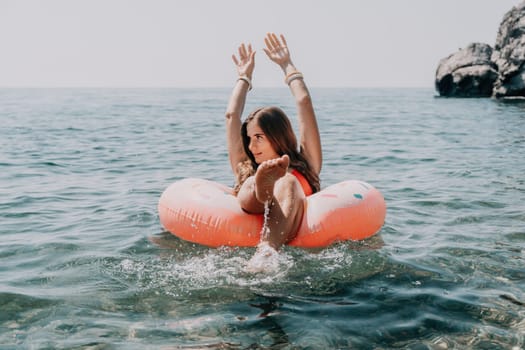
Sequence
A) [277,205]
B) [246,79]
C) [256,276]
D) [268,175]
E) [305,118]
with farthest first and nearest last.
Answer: [246,79]
[305,118]
[277,205]
[256,276]
[268,175]

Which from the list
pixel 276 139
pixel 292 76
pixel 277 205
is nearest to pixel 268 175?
pixel 277 205

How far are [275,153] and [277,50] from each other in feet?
3.94

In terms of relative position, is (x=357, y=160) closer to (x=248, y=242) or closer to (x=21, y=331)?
(x=248, y=242)

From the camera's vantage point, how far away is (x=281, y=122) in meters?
4.88

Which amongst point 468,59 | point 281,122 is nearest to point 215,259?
point 281,122

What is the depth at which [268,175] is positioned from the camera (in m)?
4.03

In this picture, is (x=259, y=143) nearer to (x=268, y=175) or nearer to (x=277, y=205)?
(x=277, y=205)

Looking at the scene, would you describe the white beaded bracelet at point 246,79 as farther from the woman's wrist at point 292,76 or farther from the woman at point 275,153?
the woman's wrist at point 292,76

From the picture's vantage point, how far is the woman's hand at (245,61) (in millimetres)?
5691

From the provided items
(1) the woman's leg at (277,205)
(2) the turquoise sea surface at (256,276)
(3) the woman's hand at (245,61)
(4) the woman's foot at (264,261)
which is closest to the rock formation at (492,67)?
(2) the turquoise sea surface at (256,276)

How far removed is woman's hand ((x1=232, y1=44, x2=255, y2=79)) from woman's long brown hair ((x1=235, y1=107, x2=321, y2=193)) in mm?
845

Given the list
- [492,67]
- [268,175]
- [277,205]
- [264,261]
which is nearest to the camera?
[268,175]

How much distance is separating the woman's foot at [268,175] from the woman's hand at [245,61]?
1.81m

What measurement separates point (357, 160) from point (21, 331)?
819 cm
